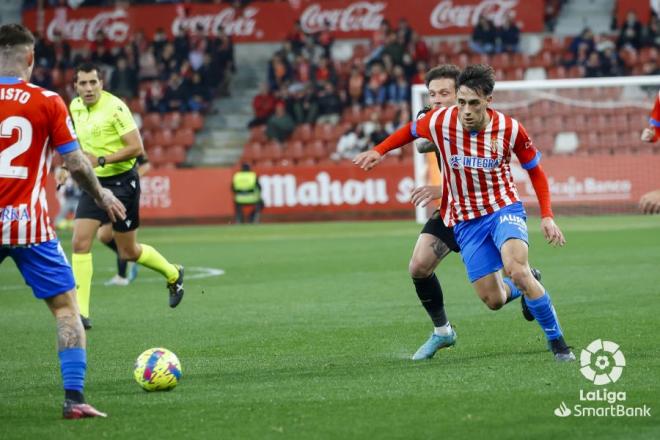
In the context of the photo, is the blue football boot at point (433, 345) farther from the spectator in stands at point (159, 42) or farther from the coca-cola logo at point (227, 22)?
the coca-cola logo at point (227, 22)

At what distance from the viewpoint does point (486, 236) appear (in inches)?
323

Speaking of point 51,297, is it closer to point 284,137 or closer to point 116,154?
point 116,154

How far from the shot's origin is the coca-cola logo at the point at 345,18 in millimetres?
31656

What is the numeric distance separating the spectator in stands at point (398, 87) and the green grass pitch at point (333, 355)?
478 inches

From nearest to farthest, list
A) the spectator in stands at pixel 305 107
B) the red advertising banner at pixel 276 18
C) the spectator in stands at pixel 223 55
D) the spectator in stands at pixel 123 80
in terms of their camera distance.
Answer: the spectator in stands at pixel 305 107 < the red advertising banner at pixel 276 18 < the spectator in stands at pixel 123 80 < the spectator in stands at pixel 223 55

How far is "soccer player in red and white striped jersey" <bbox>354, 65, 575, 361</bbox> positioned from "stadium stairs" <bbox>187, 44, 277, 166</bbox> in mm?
22477

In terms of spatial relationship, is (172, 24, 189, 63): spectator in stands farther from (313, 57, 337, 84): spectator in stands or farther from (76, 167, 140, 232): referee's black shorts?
(76, 167, 140, 232): referee's black shorts

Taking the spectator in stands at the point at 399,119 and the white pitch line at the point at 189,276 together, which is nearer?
the white pitch line at the point at 189,276

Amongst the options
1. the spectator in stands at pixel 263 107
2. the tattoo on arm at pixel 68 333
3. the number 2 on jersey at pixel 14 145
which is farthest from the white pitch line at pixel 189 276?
the spectator in stands at pixel 263 107

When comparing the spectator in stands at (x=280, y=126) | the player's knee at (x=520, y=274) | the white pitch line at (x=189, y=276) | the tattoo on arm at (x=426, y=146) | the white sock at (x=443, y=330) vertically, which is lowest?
the white pitch line at (x=189, y=276)

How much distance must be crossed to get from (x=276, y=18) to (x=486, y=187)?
81.6ft

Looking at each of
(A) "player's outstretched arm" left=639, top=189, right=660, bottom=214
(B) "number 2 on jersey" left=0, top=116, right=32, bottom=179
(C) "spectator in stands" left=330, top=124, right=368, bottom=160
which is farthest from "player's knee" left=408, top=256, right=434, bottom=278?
(C) "spectator in stands" left=330, top=124, right=368, bottom=160

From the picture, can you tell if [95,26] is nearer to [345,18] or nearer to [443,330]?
[345,18]

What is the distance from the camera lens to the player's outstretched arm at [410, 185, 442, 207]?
8.48m
